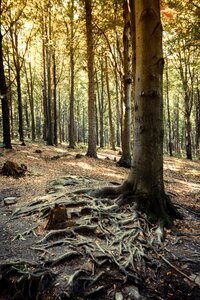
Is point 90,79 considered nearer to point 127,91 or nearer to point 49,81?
point 127,91

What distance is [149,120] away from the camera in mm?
6672

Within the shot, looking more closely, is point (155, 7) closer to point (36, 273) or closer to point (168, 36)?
point (36, 273)

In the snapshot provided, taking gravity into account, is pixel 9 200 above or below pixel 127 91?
below

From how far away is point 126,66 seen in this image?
1380 centimetres

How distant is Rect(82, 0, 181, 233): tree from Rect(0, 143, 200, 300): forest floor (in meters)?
0.43

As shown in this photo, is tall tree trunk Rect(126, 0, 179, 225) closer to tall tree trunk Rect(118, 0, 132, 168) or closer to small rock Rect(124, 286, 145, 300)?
small rock Rect(124, 286, 145, 300)

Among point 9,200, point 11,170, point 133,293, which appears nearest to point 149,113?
point 133,293

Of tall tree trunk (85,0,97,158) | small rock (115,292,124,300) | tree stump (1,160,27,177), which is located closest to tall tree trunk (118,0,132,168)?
tall tree trunk (85,0,97,158)

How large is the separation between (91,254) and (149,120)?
3.30 meters

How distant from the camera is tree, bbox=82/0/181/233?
A: 652 centimetres

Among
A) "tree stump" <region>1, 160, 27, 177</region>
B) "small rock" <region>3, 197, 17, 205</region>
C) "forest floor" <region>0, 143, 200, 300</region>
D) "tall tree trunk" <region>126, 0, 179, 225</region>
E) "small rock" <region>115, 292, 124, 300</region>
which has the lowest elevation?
"small rock" <region>115, 292, 124, 300</region>

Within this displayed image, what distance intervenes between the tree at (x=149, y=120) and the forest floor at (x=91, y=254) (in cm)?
43

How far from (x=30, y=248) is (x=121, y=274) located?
65.0 inches

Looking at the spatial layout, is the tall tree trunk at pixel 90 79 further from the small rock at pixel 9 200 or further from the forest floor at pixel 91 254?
the small rock at pixel 9 200
